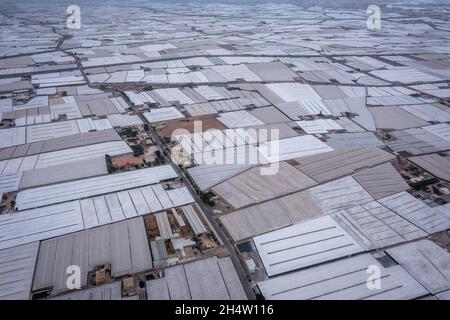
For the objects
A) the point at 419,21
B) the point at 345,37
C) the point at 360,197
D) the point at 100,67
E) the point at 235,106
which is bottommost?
the point at 360,197

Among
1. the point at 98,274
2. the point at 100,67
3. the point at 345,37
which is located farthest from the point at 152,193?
the point at 345,37

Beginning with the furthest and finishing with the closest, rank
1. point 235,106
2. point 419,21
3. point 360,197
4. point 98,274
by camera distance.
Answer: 1. point 419,21
2. point 235,106
3. point 360,197
4. point 98,274

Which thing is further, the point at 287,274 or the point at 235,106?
the point at 235,106

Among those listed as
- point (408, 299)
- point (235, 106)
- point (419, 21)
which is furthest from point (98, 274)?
point (419, 21)

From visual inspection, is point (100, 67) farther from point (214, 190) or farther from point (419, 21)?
point (419, 21)

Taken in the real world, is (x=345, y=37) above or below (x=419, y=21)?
below

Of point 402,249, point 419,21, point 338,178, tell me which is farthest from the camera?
point 419,21

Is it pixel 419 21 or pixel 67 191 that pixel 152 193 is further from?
pixel 419 21

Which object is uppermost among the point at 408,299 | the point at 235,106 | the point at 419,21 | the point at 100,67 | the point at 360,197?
the point at 419,21

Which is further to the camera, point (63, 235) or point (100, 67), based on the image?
point (100, 67)
